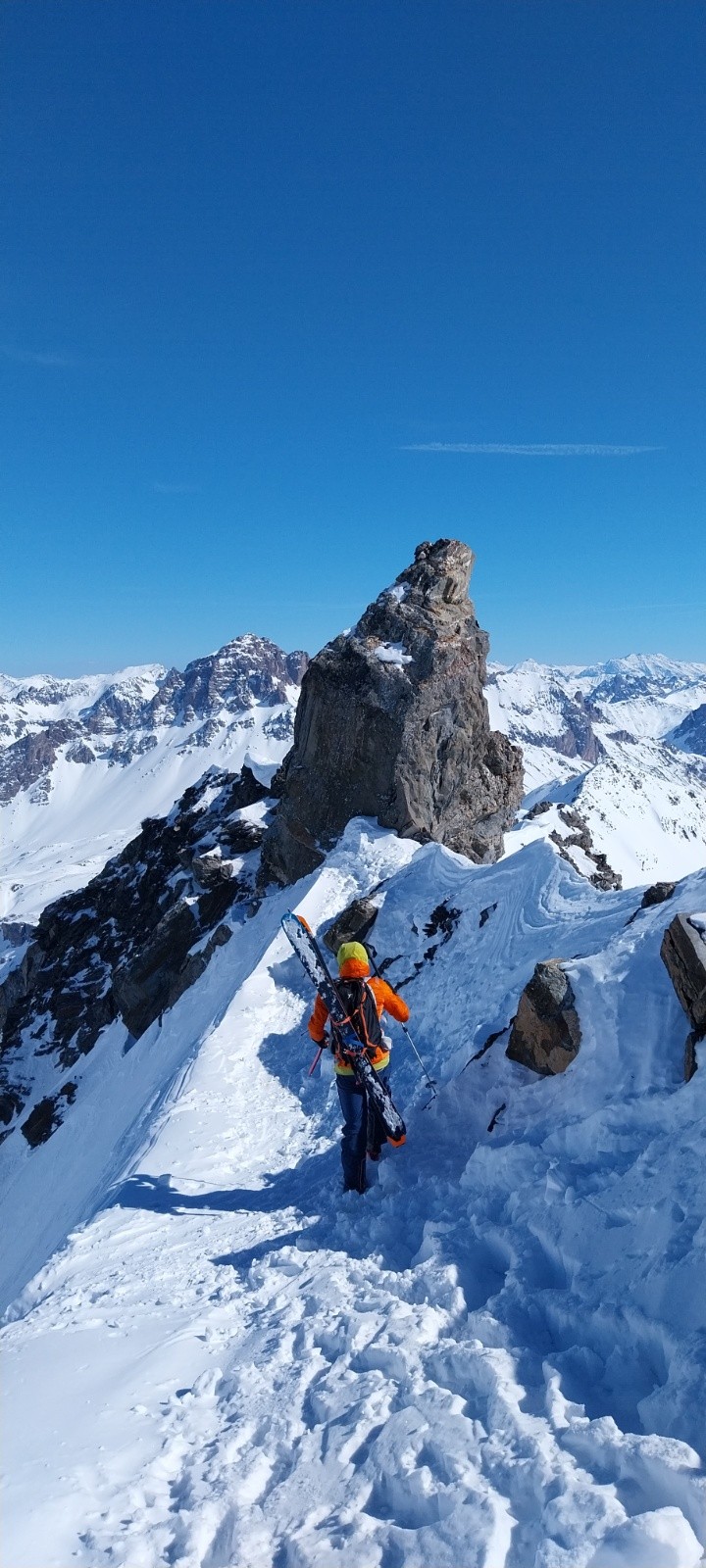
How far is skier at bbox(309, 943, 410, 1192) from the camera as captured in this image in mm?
8148

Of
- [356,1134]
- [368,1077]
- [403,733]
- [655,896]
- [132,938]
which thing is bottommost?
[356,1134]

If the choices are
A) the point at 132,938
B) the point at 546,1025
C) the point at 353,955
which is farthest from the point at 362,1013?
the point at 132,938

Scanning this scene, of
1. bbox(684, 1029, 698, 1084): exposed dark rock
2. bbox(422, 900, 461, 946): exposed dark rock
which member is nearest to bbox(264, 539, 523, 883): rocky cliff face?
bbox(422, 900, 461, 946): exposed dark rock

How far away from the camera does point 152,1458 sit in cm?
466

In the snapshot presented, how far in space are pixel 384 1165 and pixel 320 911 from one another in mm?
11441

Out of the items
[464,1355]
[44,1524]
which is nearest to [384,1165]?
[464,1355]

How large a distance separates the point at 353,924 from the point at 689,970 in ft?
37.0

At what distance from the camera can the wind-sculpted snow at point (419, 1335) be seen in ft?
13.0

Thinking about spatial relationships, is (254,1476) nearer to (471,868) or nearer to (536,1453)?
(536,1453)

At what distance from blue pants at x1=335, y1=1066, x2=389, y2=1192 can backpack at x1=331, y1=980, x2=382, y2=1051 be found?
0.48m

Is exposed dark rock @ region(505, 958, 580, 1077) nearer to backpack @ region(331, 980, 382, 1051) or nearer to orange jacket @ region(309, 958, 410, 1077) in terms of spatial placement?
orange jacket @ region(309, 958, 410, 1077)

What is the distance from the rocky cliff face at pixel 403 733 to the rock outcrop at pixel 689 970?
15.3m

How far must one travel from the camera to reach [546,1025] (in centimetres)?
780

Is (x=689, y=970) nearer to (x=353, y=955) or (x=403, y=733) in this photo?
(x=353, y=955)
